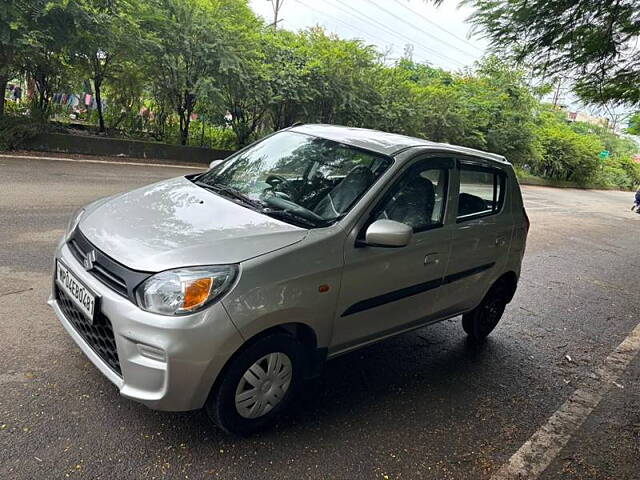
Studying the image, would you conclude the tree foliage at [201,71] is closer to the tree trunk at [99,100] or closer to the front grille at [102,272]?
the tree trunk at [99,100]

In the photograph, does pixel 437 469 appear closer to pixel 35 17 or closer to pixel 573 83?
pixel 573 83

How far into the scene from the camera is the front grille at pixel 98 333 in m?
2.56

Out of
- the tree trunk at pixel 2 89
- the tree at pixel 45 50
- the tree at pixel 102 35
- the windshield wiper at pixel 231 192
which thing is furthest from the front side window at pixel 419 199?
the tree trunk at pixel 2 89

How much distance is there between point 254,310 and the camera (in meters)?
2.51

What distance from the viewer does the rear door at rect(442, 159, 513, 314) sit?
12.5 feet

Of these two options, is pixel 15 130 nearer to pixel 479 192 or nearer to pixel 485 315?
pixel 479 192

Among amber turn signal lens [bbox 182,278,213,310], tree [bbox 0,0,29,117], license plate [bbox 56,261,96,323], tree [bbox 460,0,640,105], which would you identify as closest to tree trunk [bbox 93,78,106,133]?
tree [bbox 0,0,29,117]

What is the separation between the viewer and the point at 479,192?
4195 millimetres

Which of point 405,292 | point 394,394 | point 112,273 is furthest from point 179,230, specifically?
point 394,394

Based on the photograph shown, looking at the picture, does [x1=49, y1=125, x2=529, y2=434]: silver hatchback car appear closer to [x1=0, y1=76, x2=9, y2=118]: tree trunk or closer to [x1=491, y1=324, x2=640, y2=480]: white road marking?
[x1=491, y1=324, x2=640, y2=480]: white road marking

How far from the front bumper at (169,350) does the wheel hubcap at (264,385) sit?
229 millimetres

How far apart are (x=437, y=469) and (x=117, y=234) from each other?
2.24 m

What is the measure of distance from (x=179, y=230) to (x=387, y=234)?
120 cm

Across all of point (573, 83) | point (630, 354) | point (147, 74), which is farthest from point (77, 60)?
point (630, 354)
